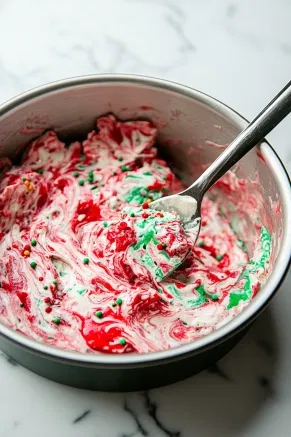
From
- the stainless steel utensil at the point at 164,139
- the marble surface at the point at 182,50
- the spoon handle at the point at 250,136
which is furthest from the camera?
the marble surface at the point at 182,50

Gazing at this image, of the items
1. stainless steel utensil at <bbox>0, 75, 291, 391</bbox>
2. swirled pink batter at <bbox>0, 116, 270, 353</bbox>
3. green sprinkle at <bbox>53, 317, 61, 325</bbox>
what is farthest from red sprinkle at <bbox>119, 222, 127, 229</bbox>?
stainless steel utensil at <bbox>0, 75, 291, 391</bbox>

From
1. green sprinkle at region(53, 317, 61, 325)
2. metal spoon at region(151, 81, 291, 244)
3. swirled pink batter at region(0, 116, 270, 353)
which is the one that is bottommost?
green sprinkle at region(53, 317, 61, 325)

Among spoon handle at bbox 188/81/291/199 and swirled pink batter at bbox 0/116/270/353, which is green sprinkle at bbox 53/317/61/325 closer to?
swirled pink batter at bbox 0/116/270/353

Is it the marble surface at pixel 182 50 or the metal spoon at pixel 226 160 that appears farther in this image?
the marble surface at pixel 182 50

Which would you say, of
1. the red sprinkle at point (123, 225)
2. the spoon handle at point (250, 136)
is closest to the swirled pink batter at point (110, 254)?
the red sprinkle at point (123, 225)

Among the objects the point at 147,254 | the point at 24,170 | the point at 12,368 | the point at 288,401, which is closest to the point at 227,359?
the point at 288,401

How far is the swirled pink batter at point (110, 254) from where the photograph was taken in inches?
59.9

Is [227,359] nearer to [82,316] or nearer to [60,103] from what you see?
[82,316]

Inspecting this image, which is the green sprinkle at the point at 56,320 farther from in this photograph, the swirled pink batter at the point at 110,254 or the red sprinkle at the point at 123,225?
the red sprinkle at the point at 123,225

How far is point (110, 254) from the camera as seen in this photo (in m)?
1.65

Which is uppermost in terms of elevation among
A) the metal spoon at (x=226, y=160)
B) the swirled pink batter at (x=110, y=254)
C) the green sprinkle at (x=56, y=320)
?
the metal spoon at (x=226, y=160)

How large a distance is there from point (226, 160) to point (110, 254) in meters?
0.42

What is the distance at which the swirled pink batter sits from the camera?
1521 mm

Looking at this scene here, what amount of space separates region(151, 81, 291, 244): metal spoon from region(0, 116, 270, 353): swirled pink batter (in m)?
0.06
